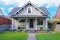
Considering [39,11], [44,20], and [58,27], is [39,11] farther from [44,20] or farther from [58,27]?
[58,27]

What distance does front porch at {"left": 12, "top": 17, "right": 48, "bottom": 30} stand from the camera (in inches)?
1362

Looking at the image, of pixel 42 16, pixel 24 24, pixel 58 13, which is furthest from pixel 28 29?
pixel 58 13

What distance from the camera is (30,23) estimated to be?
35.1 metres

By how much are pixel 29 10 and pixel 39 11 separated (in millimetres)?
1789

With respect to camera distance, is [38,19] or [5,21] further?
[5,21]

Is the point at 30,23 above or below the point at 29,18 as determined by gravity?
below

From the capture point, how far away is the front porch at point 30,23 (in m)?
34.6

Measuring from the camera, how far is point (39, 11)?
34.7m

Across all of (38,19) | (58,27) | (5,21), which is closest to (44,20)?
(38,19)

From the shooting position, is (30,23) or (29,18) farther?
(30,23)

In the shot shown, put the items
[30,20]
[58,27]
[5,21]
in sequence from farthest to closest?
[5,21], [30,20], [58,27]

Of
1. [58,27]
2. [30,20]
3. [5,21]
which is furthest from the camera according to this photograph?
[5,21]

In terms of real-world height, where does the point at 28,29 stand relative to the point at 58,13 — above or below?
below

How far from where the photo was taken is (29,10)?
35.0m
